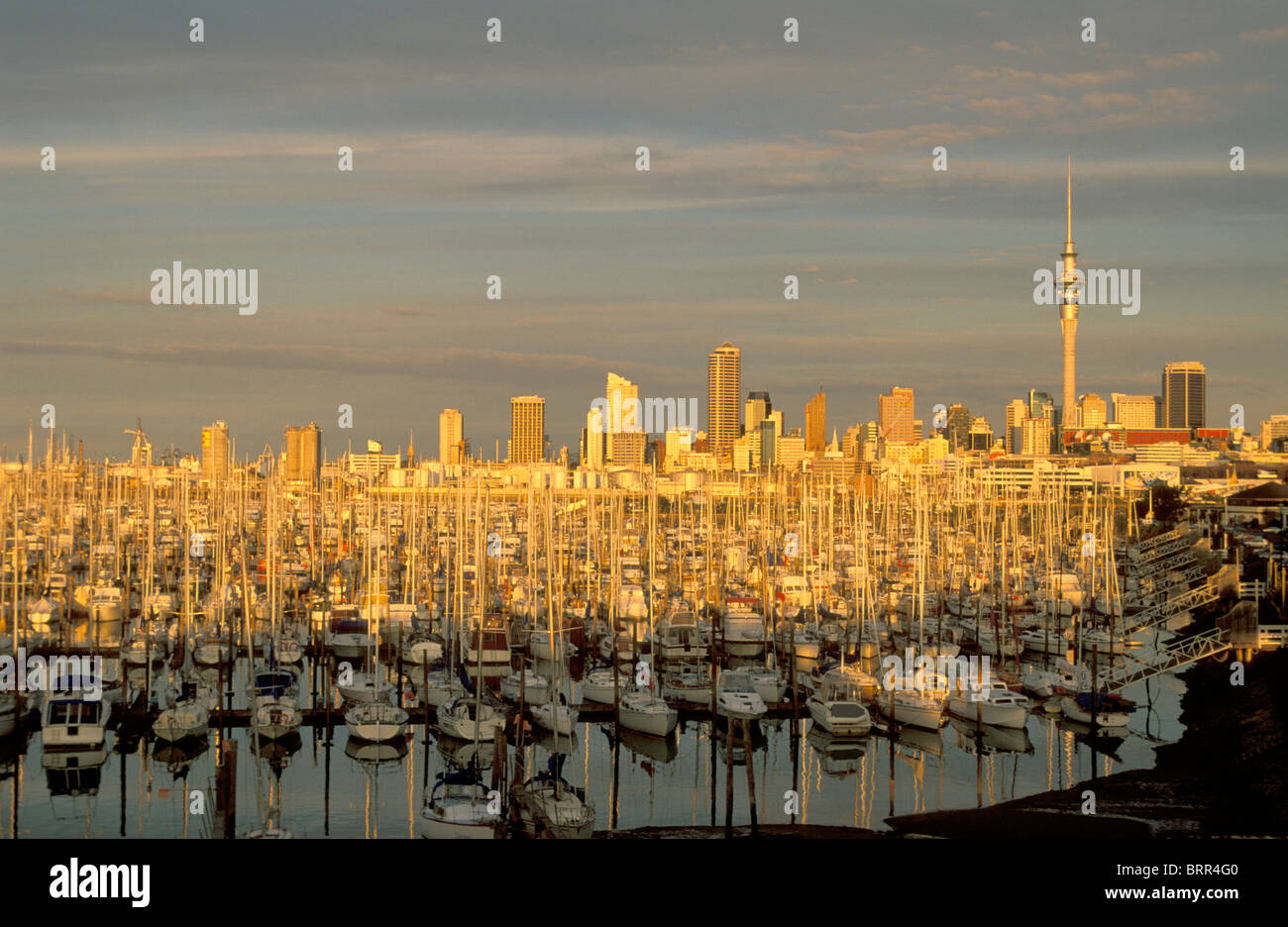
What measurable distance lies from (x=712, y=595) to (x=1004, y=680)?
2558 centimetres

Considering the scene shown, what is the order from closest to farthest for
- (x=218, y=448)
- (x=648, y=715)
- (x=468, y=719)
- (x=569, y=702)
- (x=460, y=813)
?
(x=460, y=813) < (x=468, y=719) < (x=648, y=715) < (x=569, y=702) < (x=218, y=448)

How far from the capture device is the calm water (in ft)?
108

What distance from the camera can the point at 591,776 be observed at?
3719cm

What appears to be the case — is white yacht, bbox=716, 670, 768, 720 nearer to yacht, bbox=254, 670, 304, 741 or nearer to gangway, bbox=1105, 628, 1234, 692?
gangway, bbox=1105, 628, 1234, 692

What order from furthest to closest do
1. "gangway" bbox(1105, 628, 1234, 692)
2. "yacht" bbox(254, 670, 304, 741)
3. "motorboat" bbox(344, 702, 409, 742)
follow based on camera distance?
1. "gangway" bbox(1105, 628, 1234, 692)
2. "yacht" bbox(254, 670, 304, 741)
3. "motorboat" bbox(344, 702, 409, 742)

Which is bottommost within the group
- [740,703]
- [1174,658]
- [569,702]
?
[569,702]

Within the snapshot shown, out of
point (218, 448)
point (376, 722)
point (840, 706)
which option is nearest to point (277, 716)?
point (376, 722)

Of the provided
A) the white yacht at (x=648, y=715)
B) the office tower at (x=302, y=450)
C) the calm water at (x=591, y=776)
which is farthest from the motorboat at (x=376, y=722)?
the office tower at (x=302, y=450)

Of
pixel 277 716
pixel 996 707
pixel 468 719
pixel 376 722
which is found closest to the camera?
pixel 376 722

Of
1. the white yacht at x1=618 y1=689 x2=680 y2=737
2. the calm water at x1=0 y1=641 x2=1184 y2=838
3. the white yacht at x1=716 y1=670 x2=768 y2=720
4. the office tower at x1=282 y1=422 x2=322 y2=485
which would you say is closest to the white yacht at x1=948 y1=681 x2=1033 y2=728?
the calm water at x1=0 y1=641 x2=1184 y2=838

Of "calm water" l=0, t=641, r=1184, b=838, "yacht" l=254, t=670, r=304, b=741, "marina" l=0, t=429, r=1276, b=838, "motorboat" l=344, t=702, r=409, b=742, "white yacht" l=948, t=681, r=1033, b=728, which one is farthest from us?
"white yacht" l=948, t=681, r=1033, b=728

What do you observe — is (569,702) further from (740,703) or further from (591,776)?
(591,776)
